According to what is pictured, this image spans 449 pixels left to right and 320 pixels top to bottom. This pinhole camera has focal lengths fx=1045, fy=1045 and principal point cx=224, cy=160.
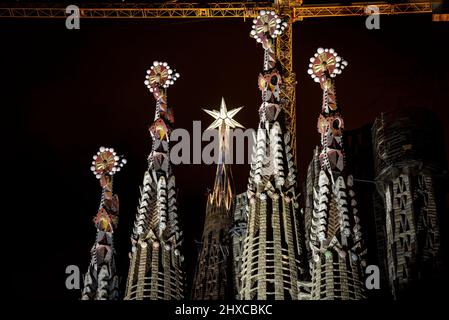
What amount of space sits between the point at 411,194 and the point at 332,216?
30.3 ft

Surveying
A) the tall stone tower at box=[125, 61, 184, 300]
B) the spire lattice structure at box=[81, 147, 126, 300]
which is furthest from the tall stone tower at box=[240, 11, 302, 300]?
the spire lattice structure at box=[81, 147, 126, 300]

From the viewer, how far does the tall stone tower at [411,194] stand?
62.3 meters

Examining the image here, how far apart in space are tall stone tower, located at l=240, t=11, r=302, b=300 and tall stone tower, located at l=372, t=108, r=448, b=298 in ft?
27.5

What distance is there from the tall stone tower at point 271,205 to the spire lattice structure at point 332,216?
1.34 metres

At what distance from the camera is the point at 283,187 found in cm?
5925

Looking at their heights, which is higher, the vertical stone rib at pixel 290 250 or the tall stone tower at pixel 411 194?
the tall stone tower at pixel 411 194

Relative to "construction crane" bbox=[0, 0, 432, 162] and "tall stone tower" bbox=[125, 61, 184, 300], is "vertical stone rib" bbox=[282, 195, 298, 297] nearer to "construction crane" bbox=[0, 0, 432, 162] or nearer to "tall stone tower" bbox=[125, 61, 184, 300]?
"tall stone tower" bbox=[125, 61, 184, 300]

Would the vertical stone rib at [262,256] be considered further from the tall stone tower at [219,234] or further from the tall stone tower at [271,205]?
the tall stone tower at [219,234]

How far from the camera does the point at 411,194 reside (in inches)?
2576

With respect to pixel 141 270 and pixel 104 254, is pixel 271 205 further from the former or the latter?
pixel 104 254

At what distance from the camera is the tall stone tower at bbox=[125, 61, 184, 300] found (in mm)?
60062

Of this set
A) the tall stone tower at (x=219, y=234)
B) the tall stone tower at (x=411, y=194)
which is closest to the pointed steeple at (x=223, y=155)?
the tall stone tower at (x=219, y=234)

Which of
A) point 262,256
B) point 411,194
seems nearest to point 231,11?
point 411,194
